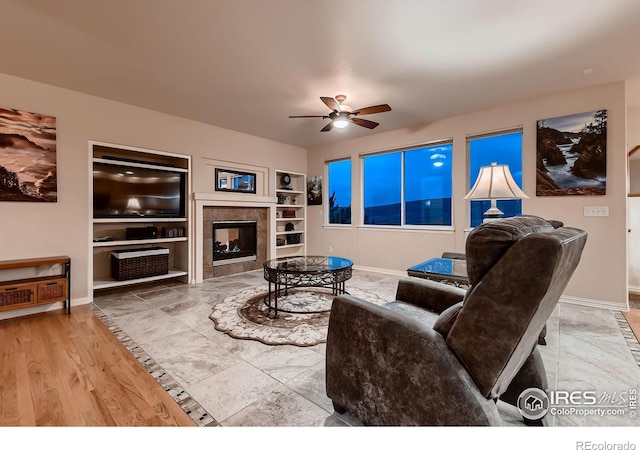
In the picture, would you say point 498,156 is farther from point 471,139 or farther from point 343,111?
point 343,111

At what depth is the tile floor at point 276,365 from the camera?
1498 mm

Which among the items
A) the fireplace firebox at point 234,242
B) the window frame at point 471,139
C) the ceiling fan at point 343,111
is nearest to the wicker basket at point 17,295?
the fireplace firebox at point 234,242

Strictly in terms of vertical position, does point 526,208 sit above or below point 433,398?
above

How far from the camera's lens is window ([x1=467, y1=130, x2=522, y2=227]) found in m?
3.94

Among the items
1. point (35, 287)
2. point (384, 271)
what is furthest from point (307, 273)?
point (35, 287)

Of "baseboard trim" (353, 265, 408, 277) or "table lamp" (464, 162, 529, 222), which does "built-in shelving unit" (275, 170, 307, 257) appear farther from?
"table lamp" (464, 162, 529, 222)

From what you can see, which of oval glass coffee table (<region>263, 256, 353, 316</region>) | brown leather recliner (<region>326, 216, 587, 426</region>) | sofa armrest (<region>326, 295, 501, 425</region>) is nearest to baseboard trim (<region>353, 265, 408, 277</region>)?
oval glass coffee table (<region>263, 256, 353, 316</region>)

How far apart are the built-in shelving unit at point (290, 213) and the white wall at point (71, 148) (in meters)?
2.20

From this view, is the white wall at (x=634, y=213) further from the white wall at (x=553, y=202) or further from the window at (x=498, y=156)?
the window at (x=498, y=156)

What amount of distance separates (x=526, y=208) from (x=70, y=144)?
5.77 meters

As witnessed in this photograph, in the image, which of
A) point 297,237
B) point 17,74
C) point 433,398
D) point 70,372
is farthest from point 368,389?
point 297,237

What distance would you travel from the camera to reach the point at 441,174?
15.3 feet

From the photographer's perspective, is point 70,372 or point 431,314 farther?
point 70,372

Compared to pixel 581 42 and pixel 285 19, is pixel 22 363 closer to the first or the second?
pixel 285 19
